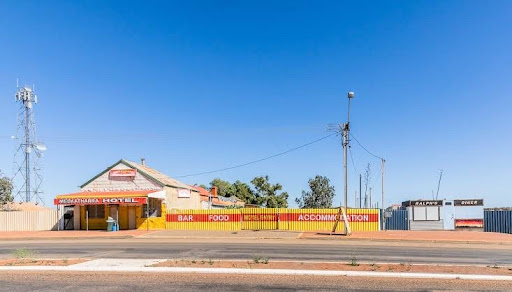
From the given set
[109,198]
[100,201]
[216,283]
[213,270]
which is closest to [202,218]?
[109,198]

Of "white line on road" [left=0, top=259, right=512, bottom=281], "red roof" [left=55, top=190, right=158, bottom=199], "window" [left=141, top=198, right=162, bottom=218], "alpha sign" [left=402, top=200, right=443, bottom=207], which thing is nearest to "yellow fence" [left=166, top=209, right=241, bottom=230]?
"window" [left=141, top=198, right=162, bottom=218]

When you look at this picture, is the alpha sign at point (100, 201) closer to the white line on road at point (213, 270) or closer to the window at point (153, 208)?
the window at point (153, 208)

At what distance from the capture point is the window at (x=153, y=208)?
3228 cm

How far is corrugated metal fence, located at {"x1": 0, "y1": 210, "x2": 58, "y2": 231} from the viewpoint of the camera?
114 ft

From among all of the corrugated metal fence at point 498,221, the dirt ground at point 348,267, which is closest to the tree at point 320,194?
the corrugated metal fence at point 498,221

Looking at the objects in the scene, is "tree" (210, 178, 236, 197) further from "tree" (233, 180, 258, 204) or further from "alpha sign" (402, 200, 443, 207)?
"alpha sign" (402, 200, 443, 207)

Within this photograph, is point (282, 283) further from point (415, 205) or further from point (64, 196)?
point (415, 205)

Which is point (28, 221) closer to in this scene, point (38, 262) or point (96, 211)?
point (96, 211)

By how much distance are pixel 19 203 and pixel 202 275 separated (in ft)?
158

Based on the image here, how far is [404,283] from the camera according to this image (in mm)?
9766

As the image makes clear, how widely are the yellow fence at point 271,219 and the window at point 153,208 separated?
1053 millimetres

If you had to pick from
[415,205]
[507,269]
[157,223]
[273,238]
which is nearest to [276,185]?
[415,205]

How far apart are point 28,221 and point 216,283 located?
3156cm

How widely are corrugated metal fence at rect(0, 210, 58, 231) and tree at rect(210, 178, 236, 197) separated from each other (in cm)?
5681
